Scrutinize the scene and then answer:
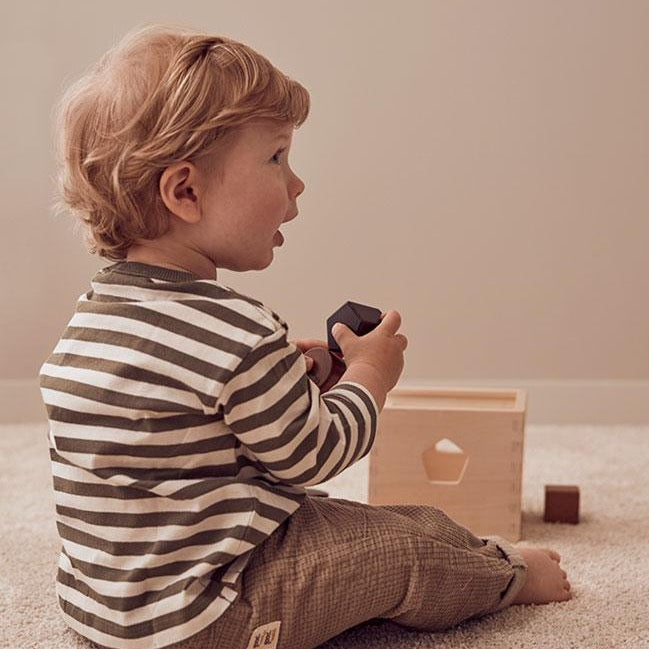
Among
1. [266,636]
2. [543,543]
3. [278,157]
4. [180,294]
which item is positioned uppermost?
[278,157]

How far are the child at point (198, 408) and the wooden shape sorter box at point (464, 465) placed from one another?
33cm

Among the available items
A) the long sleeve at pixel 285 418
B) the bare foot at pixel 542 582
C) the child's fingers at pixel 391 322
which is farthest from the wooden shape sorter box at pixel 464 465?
the long sleeve at pixel 285 418

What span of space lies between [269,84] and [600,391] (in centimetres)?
123

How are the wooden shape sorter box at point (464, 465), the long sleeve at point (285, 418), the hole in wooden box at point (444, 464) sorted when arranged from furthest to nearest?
the hole in wooden box at point (444, 464), the wooden shape sorter box at point (464, 465), the long sleeve at point (285, 418)

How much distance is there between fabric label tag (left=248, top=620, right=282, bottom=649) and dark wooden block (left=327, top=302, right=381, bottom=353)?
285mm

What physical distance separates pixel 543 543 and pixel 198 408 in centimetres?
61

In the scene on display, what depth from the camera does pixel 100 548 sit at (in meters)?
0.94

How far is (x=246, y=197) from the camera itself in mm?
974

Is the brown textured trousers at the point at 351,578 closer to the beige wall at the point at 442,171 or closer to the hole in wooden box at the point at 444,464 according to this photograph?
the hole in wooden box at the point at 444,464

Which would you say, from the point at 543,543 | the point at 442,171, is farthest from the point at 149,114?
the point at 442,171

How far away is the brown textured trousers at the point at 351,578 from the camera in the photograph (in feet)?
3.09

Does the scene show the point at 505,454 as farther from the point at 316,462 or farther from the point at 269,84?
the point at 269,84

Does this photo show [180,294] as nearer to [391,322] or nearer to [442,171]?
[391,322]

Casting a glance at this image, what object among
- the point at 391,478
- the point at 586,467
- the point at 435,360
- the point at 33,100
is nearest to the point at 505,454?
the point at 391,478
